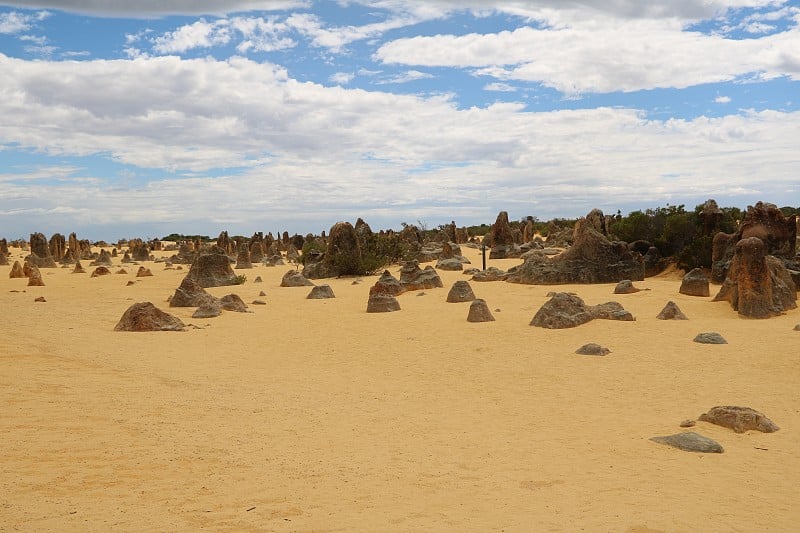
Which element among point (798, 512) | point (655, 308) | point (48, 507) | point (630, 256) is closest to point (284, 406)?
point (48, 507)

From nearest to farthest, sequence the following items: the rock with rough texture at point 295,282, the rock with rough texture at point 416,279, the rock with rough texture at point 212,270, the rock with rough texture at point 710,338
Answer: the rock with rough texture at point 710,338, the rock with rough texture at point 416,279, the rock with rough texture at point 295,282, the rock with rough texture at point 212,270

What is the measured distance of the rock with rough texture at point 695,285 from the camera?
17.7 metres

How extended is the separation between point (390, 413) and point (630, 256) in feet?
53.0

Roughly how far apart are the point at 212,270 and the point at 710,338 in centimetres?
1864

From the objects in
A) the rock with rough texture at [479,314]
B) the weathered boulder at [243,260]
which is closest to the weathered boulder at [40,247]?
the weathered boulder at [243,260]

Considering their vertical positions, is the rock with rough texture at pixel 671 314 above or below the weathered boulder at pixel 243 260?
below

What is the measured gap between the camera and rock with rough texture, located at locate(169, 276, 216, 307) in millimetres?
18281

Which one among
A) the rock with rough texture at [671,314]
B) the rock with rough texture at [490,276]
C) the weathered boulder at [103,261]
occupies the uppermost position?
the weathered boulder at [103,261]

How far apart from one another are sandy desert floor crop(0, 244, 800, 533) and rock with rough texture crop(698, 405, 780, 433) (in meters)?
0.11

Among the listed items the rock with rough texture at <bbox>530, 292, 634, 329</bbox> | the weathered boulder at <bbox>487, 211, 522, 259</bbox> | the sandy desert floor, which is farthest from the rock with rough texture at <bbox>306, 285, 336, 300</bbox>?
the weathered boulder at <bbox>487, 211, 522, 259</bbox>

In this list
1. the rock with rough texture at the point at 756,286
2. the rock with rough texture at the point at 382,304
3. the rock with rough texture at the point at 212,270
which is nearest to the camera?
the rock with rough texture at the point at 756,286

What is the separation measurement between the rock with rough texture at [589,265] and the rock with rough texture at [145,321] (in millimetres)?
11923

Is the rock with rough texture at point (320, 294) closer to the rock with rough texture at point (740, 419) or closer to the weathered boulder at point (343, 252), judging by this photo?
the weathered boulder at point (343, 252)

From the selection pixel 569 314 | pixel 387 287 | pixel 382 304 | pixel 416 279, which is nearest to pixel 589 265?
pixel 416 279
